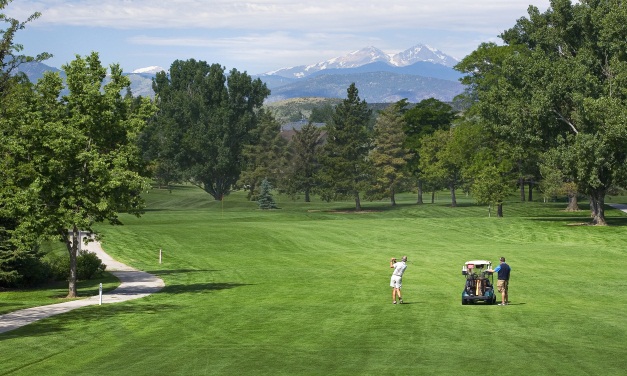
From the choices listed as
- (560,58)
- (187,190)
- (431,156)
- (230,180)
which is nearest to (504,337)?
(560,58)

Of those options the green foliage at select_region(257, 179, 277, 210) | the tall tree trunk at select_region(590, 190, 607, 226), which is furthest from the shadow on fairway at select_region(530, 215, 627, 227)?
the green foliage at select_region(257, 179, 277, 210)

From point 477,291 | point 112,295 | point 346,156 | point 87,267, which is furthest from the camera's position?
point 346,156

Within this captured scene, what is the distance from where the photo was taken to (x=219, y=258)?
56.9 m

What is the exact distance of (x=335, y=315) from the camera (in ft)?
99.3

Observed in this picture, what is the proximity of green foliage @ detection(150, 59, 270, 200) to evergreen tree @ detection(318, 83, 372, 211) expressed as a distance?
819 inches

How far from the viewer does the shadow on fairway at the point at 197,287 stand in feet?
132

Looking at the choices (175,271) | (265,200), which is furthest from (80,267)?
(265,200)

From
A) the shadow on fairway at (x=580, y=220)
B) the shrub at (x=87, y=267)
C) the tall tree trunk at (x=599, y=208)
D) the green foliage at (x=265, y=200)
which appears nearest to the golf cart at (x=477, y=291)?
the shrub at (x=87, y=267)

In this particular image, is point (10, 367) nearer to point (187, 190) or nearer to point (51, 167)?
point (51, 167)

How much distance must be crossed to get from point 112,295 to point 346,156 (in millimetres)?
77084

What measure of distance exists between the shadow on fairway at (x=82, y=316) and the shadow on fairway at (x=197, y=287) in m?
5.34

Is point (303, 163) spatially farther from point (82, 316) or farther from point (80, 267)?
point (82, 316)

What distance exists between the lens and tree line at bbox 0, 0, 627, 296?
38875 millimetres

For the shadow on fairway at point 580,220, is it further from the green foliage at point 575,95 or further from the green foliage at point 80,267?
the green foliage at point 80,267
